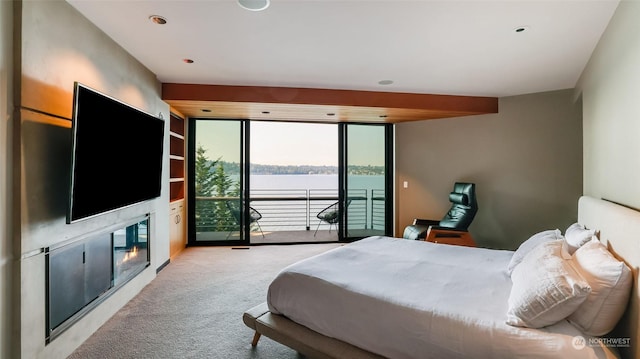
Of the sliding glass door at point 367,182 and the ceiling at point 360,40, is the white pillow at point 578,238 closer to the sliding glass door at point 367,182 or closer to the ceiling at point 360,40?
the ceiling at point 360,40

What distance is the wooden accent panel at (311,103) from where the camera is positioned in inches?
167

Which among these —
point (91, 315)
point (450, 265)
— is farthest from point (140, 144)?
point (450, 265)

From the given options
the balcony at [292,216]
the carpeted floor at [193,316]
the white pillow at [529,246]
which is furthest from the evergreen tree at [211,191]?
the white pillow at [529,246]

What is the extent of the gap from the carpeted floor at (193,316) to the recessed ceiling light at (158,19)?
2.49m

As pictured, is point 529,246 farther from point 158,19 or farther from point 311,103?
point 158,19

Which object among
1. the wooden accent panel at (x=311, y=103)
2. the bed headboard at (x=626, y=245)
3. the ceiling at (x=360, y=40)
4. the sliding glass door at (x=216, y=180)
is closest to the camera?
the bed headboard at (x=626, y=245)

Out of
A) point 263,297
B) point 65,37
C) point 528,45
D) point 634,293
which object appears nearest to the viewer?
point 634,293

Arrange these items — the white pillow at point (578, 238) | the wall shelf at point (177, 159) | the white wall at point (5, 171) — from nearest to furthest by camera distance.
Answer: the white wall at point (5, 171)
the white pillow at point (578, 238)
the wall shelf at point (177, 159)

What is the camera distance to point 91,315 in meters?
2.60

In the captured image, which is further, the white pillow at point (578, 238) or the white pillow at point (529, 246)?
the white pillow at point (529, 246)

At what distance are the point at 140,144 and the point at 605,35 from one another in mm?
4126

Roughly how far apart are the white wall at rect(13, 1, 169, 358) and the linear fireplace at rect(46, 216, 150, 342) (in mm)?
67

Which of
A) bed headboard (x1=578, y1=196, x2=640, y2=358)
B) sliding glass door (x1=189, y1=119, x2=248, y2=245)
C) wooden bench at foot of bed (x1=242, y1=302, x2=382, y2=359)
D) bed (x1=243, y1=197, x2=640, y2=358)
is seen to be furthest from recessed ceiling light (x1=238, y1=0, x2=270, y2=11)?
sliding glass door (x1=189, y1=119, x2=248, y2=245)

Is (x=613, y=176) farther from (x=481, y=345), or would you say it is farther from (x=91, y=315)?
(x=91, y=315)
